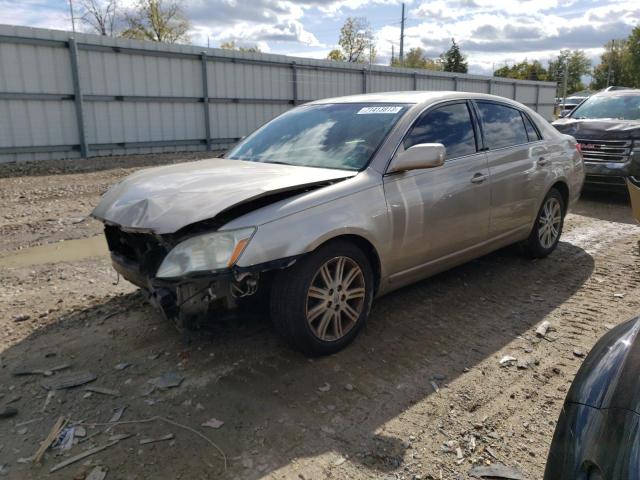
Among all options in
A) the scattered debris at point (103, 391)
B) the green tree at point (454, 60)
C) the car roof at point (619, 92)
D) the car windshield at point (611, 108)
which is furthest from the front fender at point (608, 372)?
the green tree at point (454, 60)

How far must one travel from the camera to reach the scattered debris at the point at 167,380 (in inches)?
124

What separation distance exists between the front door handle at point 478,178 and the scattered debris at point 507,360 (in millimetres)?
1504

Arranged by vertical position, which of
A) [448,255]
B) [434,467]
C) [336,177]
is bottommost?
[434,467]

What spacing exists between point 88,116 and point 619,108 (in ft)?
38.5

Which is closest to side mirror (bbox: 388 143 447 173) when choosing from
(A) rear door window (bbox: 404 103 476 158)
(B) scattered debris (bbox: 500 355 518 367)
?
(A) rear door window (bbox: 404 103 476 158)

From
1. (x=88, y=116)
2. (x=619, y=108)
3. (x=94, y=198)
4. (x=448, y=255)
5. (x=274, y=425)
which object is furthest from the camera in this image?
(x=88, y=116)

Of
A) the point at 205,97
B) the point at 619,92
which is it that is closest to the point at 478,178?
the point at 619,92

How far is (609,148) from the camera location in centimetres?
869

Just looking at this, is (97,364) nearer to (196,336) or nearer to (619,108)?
(196,336)

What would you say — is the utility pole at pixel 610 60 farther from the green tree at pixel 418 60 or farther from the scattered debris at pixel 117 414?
the scattered debris at pixel 117 414

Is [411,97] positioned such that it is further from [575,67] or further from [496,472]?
[575,67]

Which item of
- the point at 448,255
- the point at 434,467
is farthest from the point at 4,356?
the point at 448,255

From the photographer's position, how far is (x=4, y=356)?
11.6ft

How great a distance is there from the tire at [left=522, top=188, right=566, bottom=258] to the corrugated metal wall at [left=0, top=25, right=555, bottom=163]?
36.5 ft
